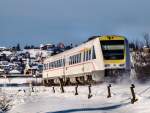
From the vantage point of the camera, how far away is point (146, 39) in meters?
96.3

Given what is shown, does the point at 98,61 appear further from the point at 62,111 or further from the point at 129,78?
the point at 62,111

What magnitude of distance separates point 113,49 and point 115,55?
0.58m

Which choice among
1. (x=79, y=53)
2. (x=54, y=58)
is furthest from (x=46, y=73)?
(x=79, y=53)

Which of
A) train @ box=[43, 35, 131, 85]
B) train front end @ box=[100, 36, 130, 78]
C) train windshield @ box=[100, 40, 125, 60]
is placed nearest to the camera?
train @ box=[43, 35, 131, 85]

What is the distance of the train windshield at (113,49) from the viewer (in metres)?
36.1

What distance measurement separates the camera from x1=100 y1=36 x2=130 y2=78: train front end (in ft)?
117

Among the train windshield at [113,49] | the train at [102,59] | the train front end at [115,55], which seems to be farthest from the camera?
the train windshield at [113,49]

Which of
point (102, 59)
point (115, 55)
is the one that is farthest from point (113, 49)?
point (102, 59)

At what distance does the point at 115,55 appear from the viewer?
36.3 m

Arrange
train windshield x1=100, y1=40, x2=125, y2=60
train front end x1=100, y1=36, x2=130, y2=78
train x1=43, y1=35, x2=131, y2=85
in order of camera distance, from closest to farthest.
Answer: train x1=43, y1=35, x2=131, y2=85
train front end x1=100, y1=36, x2=130, y2=78
train windshield x1=100, y1=40, x2=125, y2=60

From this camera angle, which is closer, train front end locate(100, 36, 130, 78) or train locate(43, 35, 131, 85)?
train locate(43, 35, 131, 85)

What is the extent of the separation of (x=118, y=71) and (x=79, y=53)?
5.48 metres

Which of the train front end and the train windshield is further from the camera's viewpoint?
the train windshield

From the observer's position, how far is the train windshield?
36.1m
